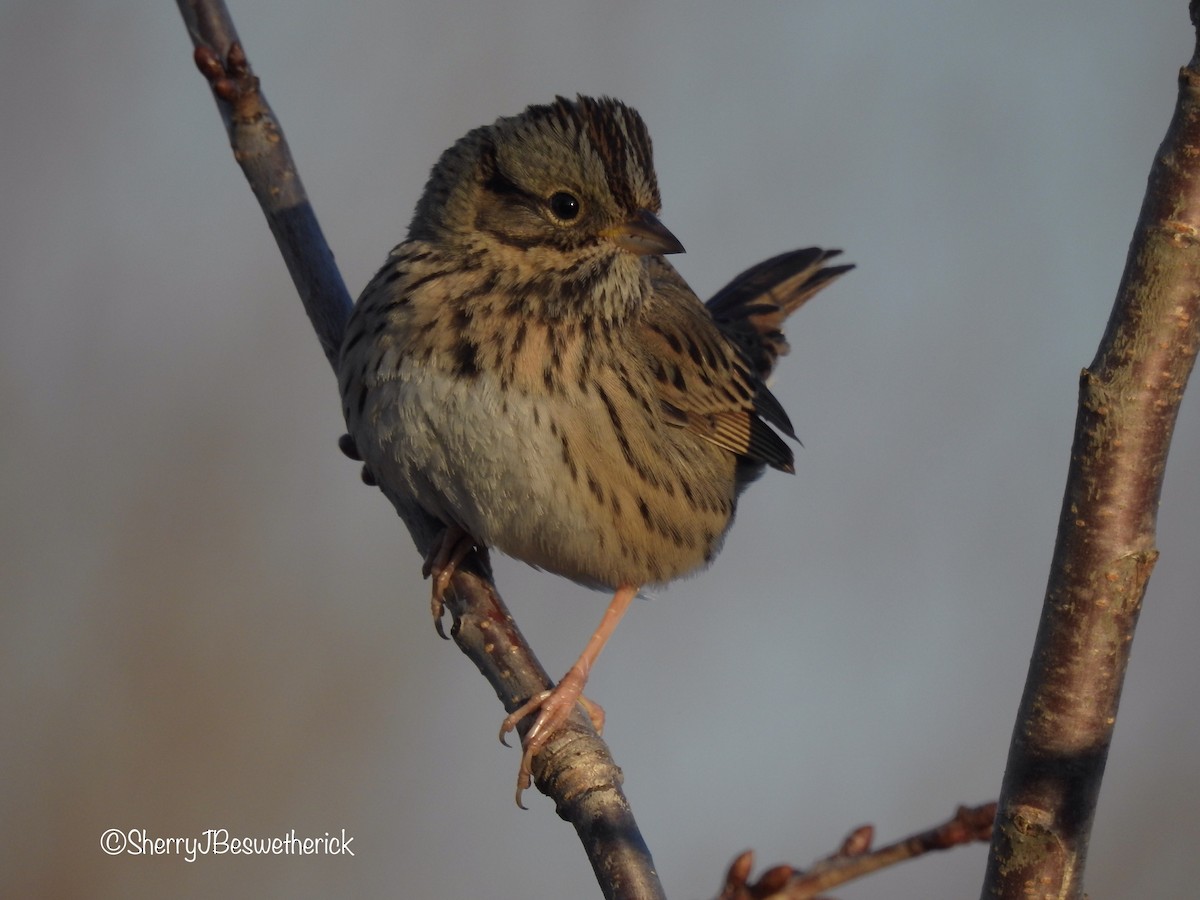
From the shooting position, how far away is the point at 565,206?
12.1 ft

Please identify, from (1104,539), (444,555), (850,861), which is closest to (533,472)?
(444,555)

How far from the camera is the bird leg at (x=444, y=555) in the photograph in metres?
3.88

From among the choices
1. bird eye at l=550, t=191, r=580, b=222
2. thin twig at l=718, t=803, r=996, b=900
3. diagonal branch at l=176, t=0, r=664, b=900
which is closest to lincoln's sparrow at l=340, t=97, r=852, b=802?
bird eye at l=550, t=191, r=580, b=222

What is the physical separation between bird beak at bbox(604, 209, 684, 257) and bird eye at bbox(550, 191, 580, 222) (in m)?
0.10

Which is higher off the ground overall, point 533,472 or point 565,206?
point 565,206

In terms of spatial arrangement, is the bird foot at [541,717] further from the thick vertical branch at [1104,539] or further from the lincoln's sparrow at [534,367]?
the thick vertical branch at [1104,539]

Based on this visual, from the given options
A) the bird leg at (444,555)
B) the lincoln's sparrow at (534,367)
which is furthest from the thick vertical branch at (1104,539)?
the bird leg at (444,555)

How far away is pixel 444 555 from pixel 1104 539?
2.27 metres

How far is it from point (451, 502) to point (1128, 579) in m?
2.04

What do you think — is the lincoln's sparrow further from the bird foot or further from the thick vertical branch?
the thick vertical branch

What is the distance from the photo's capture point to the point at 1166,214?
191cm

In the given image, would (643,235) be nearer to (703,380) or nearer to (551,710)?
(703,380)

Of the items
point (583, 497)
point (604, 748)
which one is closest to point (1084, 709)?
point (604, 748)

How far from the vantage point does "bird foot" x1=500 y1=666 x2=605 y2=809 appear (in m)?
3.08
